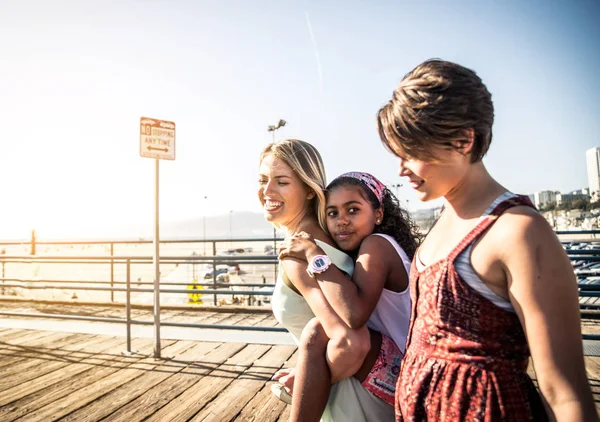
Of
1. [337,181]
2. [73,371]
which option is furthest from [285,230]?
[73,371]

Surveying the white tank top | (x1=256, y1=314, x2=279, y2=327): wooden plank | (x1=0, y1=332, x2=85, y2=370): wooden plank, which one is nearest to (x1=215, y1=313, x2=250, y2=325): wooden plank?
(x1=256, y1=314, x2=279, y2=327): wooden plank

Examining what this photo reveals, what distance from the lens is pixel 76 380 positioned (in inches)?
122

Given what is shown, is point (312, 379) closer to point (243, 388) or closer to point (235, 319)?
point (243, 388)

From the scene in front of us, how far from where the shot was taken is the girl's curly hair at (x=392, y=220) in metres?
1.55

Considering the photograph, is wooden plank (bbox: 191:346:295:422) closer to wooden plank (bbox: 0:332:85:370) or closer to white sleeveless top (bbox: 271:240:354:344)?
white sleeveless top (bbox: 271:240:354:344)

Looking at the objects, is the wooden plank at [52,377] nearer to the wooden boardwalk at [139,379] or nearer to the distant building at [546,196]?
the wooden boardwalk at [139,379]

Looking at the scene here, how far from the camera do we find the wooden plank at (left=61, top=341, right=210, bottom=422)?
2.49 metres

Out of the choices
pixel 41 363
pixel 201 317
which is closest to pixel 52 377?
pixel 41 363

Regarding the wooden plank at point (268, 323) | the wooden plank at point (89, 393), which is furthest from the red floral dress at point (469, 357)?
the wooden plank at point (268, 323)

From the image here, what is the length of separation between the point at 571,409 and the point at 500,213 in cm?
37

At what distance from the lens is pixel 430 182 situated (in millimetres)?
867

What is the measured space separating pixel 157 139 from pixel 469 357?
339cm

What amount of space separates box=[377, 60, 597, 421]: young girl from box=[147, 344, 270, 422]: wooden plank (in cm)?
207

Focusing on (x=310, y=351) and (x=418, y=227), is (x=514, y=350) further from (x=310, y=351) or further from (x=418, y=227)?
(x=418, y=227)
